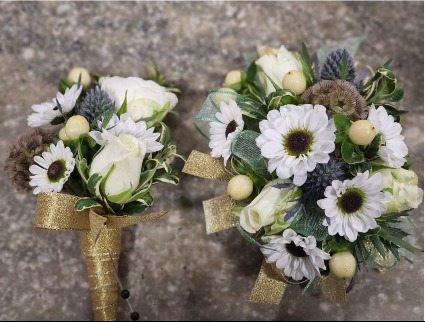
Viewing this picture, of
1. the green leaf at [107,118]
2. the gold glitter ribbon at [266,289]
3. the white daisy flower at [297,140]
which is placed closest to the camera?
the white daisy flower at [297,140]

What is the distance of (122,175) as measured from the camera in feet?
2.97

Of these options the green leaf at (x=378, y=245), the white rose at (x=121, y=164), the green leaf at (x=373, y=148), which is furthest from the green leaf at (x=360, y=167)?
the white rose at (x=121, y=164)

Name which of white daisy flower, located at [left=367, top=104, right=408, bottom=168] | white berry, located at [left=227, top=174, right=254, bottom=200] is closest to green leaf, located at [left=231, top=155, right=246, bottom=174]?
white berry, located at [left=227, top=174, right=254, bottom=200]

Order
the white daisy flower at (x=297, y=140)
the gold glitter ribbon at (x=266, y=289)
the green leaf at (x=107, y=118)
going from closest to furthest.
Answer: the white daisy flower at (x=297, y=140) → the green leaf at (x=107, y=118) → the gold glitter ribbon at (x=266, y=289)

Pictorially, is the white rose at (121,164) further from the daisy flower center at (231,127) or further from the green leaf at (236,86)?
the green leaf at (236,86)

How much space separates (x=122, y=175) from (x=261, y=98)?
0.30 m

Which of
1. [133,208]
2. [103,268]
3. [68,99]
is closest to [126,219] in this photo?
[133,208]

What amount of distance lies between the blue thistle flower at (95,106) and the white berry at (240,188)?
25 centimetres

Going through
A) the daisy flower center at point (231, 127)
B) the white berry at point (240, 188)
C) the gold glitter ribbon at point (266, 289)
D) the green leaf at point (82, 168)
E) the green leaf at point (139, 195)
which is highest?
the daisy flower center at point (231, 127)

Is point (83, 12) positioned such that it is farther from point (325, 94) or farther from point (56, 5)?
point (325, 94)

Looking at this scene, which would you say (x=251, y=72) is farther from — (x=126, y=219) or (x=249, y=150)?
(x=126, y=219)

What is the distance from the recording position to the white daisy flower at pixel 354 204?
840 millimetres

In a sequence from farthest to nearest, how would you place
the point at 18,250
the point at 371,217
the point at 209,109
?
the point at 18,250, the point at 209,109, the point at 371,217

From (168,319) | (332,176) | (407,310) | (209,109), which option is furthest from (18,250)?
(407,310)
